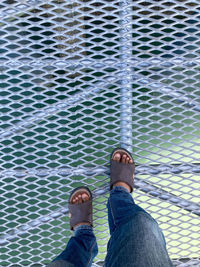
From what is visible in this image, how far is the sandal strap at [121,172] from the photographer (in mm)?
1164

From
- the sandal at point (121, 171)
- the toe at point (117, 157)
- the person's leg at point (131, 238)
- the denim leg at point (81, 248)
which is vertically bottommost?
the denim leg at point (81, 248)

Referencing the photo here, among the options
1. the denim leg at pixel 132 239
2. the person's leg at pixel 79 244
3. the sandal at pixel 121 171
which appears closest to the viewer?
the denim leg at pixel 132 239

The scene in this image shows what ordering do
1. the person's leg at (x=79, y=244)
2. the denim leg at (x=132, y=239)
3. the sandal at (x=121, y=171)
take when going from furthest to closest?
the sandal at (x=121, y=171)
the person's leg at (x=79, y=244)
the denim leg at (x=132, y=239)

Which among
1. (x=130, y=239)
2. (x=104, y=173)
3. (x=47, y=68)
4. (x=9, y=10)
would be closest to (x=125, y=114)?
(x=104, y=173)

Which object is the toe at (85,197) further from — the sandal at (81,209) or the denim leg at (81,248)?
the denim leg at (81,248)

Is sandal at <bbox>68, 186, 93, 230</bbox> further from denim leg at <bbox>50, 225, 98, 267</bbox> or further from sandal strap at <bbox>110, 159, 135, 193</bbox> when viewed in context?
sandal strap at <bbox>110, 159, 135, 193</bbox>

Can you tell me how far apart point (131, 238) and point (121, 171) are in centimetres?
34

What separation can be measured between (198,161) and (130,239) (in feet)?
1.85

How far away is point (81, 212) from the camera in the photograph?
3.96 feet

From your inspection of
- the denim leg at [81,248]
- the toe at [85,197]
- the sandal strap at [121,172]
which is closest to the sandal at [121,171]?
the sandal strap at [121,172]

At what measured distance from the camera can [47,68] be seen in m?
1.09

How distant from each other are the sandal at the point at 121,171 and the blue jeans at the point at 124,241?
1.8 inches

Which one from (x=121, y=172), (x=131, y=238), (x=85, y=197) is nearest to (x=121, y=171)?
(x=121, y=172)

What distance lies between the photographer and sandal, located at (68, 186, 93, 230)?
3.96 ft
